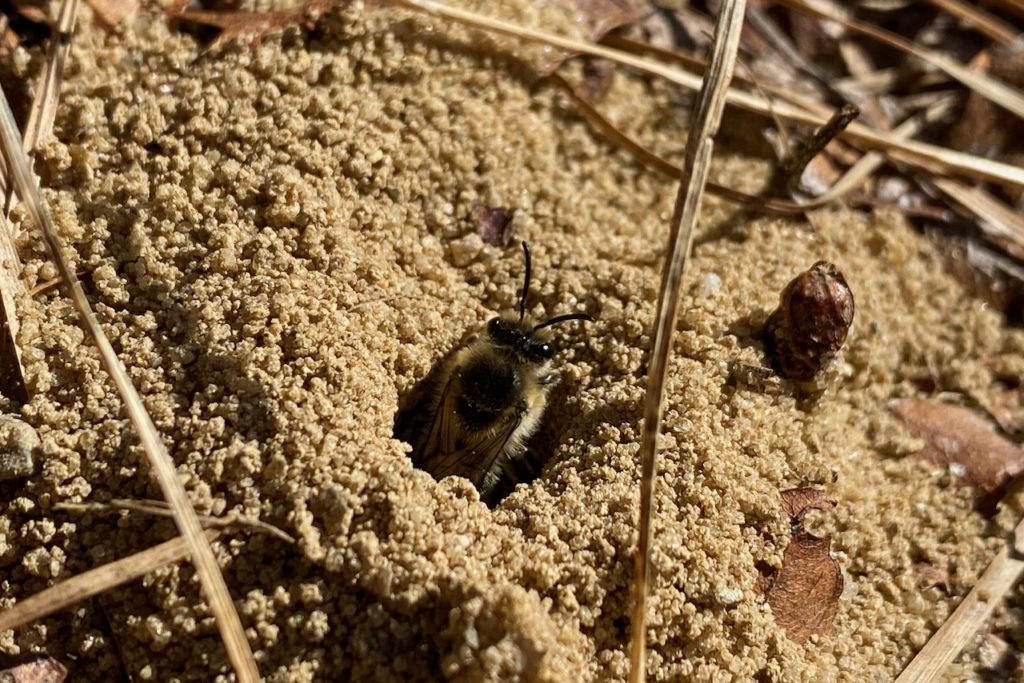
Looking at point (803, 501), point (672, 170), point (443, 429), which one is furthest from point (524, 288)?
point (803, 501)

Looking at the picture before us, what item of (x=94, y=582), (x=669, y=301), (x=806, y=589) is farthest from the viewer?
(x=806, y=589)

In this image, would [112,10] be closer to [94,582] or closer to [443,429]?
[443,429]

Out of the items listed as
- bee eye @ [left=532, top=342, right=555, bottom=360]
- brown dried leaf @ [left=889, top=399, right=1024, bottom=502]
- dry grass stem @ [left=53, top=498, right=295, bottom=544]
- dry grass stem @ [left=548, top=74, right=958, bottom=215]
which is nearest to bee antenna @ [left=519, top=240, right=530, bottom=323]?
bee eye @ [left=532, top=342, right=555, bottom=360]

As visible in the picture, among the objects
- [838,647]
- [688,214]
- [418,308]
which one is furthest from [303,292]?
[838,647]

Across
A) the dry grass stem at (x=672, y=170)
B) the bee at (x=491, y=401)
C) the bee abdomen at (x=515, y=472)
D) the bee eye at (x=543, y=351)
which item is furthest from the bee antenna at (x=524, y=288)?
the dry grass stem at (x=672, y=170)

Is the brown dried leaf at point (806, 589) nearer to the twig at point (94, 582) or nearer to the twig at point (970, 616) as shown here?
the twig at point (970, 616)

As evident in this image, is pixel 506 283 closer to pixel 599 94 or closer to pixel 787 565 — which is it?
pixel 599 94

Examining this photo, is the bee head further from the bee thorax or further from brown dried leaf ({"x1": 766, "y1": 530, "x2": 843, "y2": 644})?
brown dried leaf ({"x1": 766, "y1": 530, "x2": 843, "y2": 644})
